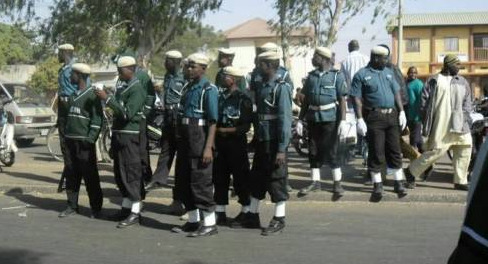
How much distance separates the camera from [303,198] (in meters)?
9.37

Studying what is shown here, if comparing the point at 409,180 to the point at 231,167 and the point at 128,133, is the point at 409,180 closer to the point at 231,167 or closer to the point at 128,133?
the point at 231,167

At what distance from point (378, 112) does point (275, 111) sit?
1952mm

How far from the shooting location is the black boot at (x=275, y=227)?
7366 mm

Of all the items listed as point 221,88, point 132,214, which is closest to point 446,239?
point 221,88

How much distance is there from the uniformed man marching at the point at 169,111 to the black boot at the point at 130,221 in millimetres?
1420

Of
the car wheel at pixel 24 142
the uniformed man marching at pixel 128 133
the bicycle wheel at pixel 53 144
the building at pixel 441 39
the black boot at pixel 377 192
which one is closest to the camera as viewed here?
the uniformed man marching at pixel 128 133

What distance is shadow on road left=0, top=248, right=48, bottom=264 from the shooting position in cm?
638

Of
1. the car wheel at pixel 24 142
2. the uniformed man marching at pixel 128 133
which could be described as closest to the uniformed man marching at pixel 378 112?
the uniformed man marching at pixel 128 133

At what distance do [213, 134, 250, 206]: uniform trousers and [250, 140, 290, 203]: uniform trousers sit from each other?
0.15m

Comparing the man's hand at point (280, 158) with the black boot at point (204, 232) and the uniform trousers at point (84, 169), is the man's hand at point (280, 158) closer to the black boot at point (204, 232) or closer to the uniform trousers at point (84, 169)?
the black boot at point (204, 232)

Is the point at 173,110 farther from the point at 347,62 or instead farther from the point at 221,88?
the point at 347,62

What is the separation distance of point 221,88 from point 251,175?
3.44 feet

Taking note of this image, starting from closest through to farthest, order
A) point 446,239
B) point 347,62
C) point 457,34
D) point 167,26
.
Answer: point 446,239 < point 347,62 < point 167,26 < point 457,34

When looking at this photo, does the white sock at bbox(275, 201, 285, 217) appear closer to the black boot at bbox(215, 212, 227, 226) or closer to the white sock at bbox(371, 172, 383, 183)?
the black boot at bbox(215, 212, 227, 226)
